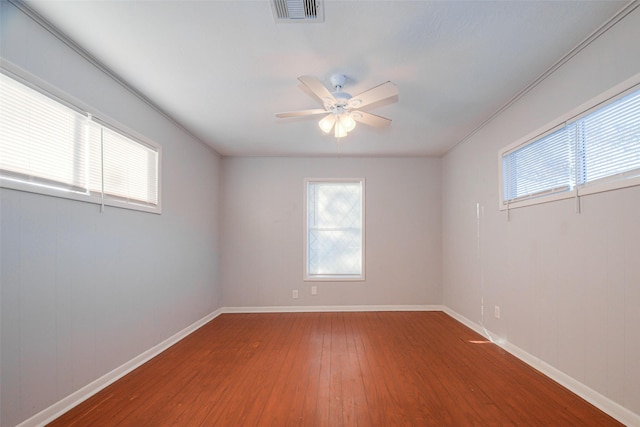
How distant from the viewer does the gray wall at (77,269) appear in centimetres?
182

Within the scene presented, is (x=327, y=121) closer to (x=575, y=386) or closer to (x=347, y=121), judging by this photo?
(x=347, y=121)

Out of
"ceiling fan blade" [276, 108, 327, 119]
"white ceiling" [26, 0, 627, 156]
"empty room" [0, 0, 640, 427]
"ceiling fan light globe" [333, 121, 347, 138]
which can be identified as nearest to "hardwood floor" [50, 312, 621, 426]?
"empty room" [0, 0, 640, 427]

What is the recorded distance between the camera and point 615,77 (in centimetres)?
204

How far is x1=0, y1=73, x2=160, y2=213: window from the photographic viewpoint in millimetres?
1840

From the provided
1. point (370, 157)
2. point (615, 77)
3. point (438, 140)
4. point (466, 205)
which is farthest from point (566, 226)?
point (370, 157)

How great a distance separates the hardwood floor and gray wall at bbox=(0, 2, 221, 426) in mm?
291

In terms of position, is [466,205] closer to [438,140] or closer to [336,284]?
[438,140]

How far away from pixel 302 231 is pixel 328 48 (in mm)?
3296

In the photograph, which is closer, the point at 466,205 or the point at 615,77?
the point at 615,77

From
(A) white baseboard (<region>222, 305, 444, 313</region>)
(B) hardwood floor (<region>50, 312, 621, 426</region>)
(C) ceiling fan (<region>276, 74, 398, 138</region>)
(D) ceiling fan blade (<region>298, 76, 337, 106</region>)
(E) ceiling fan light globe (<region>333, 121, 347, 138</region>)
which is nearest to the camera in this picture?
(B) hardwood floor (<region>50, 312, 621, 426</region>)

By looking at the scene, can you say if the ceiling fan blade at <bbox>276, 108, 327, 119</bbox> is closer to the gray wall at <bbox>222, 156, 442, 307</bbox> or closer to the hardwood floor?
the hardwood floor

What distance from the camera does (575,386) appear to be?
235 centimetres

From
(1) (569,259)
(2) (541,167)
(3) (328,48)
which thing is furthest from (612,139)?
(3) (328,48)

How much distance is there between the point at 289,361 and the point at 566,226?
2.58 metres
